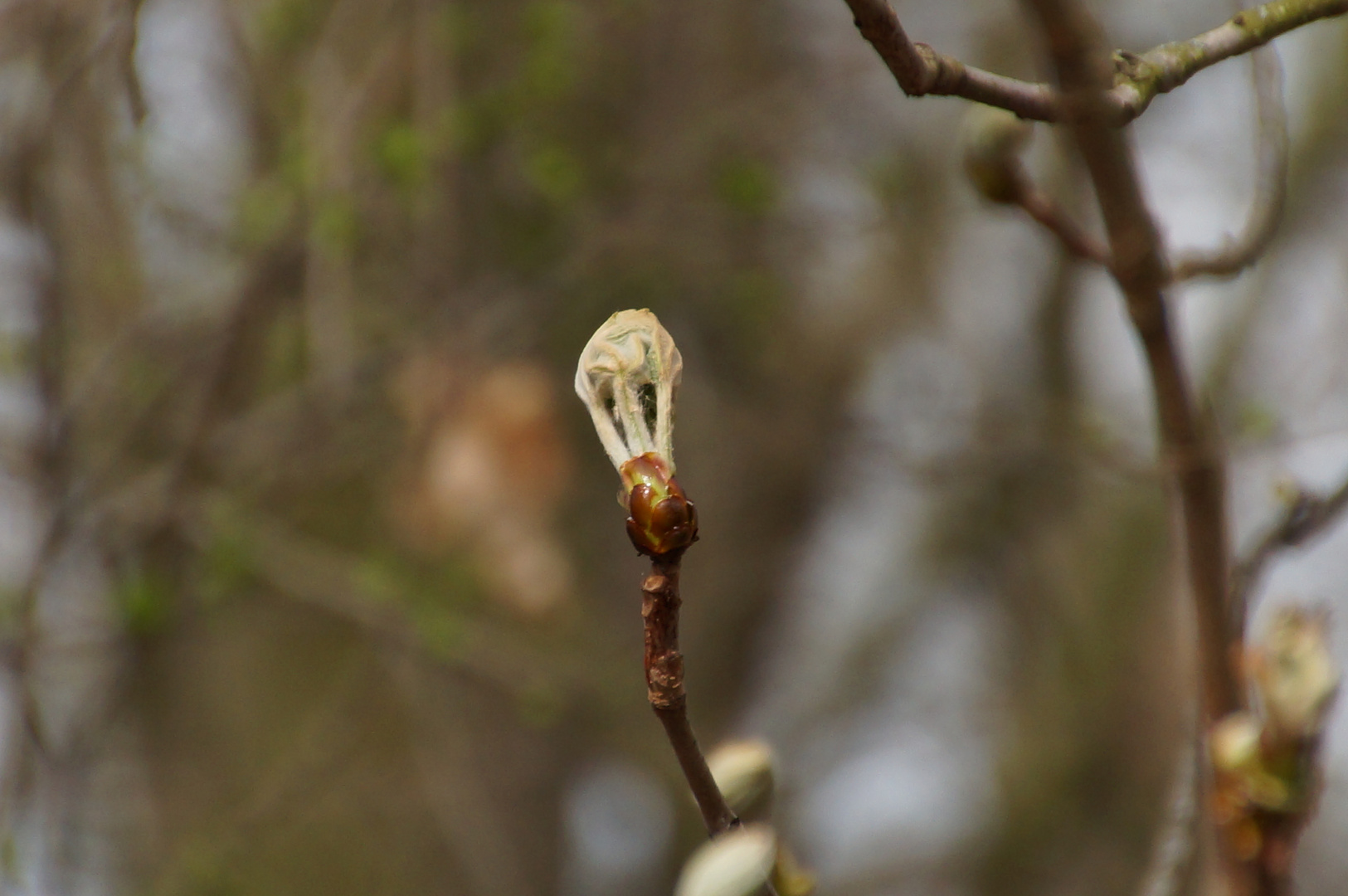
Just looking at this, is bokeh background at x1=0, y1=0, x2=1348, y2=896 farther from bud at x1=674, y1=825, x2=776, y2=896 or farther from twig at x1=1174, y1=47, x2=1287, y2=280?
bud at x1=674, y1=825, x2=776, y2=896

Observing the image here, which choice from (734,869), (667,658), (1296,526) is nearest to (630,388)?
(667,658)

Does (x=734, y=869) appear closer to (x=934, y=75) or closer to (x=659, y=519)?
(x=659, y=519)

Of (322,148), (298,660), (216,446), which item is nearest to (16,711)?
(216,446)

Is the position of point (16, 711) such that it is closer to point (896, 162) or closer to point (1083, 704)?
point (896, 162)

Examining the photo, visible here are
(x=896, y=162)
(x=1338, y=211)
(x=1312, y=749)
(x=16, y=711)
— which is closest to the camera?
(x=1312, y=749)

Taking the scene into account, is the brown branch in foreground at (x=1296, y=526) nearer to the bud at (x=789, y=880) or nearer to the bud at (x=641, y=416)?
the bud at (x=789, y=880)

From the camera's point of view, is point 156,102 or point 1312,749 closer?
point 1312,749

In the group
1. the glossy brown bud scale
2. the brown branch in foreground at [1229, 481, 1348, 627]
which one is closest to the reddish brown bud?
the glossy brown bud scale
